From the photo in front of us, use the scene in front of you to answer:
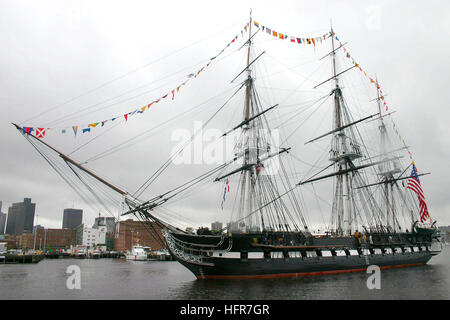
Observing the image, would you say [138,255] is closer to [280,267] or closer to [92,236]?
[280,267]

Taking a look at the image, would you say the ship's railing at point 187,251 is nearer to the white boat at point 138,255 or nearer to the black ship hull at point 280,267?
the black ship hull at point 280,267

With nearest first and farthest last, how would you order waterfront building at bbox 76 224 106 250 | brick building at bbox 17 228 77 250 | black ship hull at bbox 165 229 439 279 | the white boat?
1. black ship hull at bbox 165 229 439 279
2. the white boat
3. waterfront building at bbox 76 224 106 250
4. brick building at bbox 17 228 77 250

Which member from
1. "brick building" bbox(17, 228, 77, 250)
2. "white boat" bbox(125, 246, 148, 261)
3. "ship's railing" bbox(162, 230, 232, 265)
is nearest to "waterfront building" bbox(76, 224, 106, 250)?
"brick building" bbox(17, 228, 77, 250)

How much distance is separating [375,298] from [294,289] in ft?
16.4

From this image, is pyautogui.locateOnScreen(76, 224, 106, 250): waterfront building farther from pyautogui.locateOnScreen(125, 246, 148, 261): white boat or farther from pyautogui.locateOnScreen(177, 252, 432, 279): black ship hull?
pyautogui.locateOnScreen(177, 252, 432, 279): black ship hull

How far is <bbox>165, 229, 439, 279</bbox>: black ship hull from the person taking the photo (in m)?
24.3

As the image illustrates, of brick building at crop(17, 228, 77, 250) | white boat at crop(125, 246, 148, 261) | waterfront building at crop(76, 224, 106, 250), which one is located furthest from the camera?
brick building at crop(17, 228, 77, 250)

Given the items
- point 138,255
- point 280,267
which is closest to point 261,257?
point 280,267

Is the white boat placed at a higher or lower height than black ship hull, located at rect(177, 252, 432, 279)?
lower

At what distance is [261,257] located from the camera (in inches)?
994

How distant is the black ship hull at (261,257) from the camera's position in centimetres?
2433
